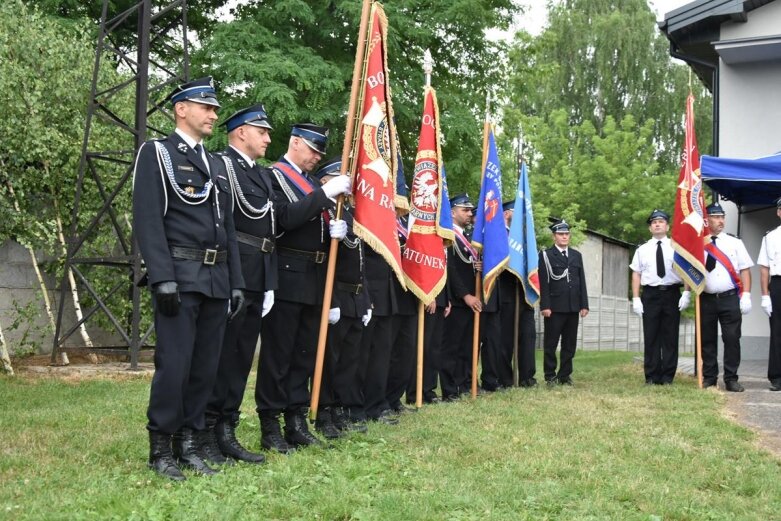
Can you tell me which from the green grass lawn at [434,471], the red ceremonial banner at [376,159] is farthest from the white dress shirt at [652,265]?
the red ceremonial banner at [376,159]

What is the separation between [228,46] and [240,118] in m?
9.41

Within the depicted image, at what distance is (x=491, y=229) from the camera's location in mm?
9820

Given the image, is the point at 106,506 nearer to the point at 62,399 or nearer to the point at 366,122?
the point at 366,122

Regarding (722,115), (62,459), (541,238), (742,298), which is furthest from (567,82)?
(62,459)

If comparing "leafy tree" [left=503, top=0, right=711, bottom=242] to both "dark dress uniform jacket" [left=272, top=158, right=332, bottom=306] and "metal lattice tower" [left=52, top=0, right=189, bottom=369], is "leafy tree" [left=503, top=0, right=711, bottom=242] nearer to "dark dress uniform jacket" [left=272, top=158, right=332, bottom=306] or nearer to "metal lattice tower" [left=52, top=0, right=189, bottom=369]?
"metal lattice tower" [left=52, top=0, right=189, bottom=369]

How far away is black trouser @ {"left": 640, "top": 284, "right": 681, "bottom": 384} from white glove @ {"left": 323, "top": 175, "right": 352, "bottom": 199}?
18.8ft

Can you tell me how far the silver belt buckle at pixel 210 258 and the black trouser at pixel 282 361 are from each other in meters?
0.93

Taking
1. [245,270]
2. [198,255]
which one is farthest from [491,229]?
[198,255]

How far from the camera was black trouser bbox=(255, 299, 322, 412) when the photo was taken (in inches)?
231

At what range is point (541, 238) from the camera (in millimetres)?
20234

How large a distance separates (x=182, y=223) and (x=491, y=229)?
17.5 ft

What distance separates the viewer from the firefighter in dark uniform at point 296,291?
5.83 m

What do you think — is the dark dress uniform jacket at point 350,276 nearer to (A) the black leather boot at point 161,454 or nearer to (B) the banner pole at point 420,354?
(B) the banner pole at point 420,354

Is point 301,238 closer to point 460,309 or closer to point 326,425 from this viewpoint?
point 326,425
